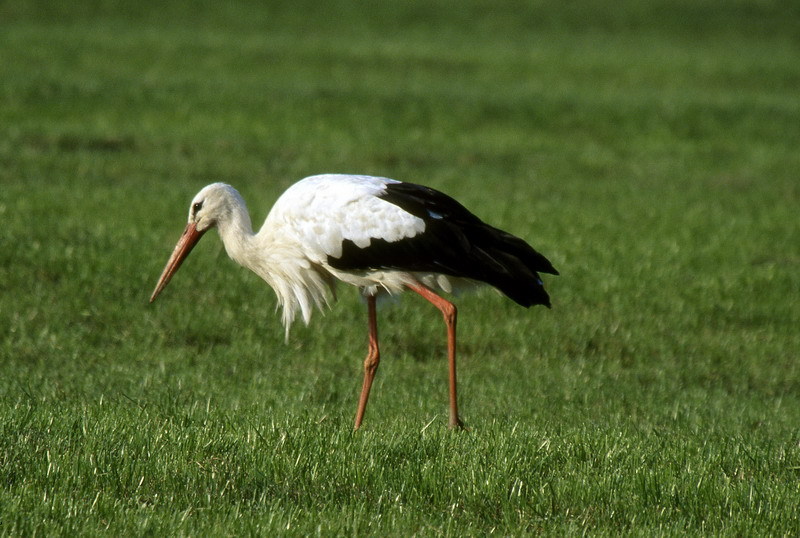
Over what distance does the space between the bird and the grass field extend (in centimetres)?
75

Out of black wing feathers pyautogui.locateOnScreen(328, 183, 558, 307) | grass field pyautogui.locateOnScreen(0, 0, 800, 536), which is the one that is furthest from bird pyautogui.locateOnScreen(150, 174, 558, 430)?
grass field pyautogui.locateOnScreen(0, 0, 800, 536)

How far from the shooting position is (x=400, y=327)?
8.84 metres

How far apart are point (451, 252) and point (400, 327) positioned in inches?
100

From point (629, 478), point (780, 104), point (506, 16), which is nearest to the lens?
point (629, 478)

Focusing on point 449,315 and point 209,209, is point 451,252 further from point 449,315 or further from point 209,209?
point 209,209

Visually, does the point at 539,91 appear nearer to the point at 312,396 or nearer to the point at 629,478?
the point at 312,396

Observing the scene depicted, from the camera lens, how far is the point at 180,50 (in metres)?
25.2

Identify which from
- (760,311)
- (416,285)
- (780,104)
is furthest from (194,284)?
(780,104)

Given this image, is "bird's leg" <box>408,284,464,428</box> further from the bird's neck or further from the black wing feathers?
the bird's neck

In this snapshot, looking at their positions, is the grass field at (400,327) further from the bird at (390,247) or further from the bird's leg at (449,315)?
the bird at (390,247)

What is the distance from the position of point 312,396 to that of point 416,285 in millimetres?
1136

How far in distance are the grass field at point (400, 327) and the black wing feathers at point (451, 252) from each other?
83 centimetres

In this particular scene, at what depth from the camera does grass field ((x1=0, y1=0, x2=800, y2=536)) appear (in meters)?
4.75

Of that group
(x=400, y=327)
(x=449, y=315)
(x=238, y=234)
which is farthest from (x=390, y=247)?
(x=400, y=327)
